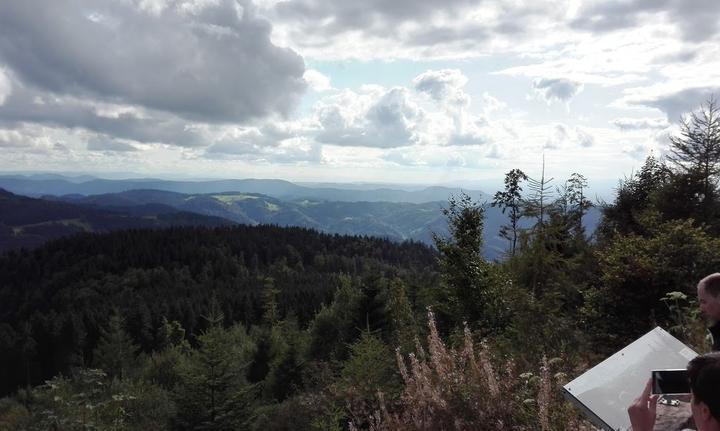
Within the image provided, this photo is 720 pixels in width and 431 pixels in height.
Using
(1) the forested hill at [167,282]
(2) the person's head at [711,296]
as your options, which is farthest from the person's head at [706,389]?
(1) the forested hill at [167,282]

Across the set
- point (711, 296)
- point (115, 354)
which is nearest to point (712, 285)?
point (711, 296)

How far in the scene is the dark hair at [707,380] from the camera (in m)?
1.96

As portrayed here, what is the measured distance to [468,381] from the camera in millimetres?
4523

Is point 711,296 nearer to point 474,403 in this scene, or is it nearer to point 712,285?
point 712,285

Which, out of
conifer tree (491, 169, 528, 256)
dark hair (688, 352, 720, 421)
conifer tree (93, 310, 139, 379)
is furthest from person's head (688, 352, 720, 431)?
conifer tree (93, 310, 139, 379)

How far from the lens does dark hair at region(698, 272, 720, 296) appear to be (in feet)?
12.6

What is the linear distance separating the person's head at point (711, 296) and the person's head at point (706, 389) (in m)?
2.29

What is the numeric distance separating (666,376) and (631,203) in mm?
22265

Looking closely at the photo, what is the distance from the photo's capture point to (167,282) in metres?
110

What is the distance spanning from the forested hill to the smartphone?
2474cm

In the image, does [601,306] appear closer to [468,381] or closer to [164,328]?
[468,381]

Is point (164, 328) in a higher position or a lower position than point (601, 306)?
lower

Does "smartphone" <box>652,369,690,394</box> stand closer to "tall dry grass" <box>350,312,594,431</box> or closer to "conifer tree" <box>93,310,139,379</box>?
"tall dry grass" <box>350,312,594,431</box>

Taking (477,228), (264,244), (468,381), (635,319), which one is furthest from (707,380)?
(264,244)
